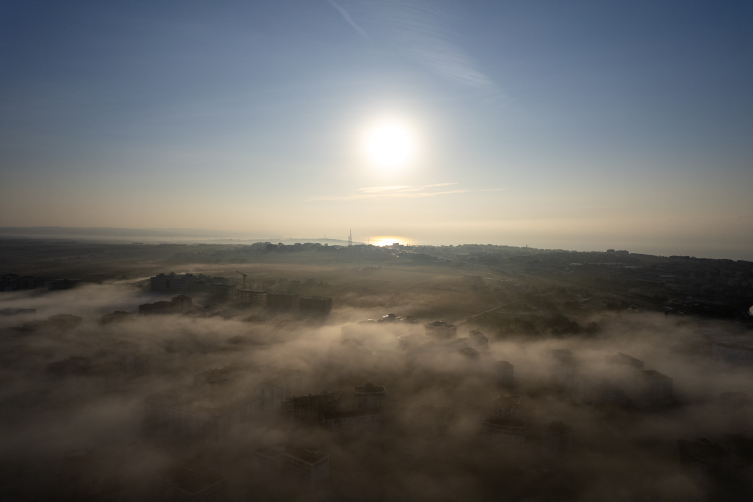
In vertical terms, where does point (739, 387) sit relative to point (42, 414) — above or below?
above

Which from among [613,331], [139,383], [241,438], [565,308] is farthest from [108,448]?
[565,308]

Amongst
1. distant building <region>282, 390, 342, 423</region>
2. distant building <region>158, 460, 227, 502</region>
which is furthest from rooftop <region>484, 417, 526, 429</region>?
distant building <region>158, 460, 227, 502</region>

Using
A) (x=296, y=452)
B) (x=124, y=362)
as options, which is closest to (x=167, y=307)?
(x=124, y=362)

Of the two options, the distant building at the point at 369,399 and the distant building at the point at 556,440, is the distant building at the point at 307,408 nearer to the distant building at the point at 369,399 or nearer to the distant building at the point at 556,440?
the distant building at the point at 369,399

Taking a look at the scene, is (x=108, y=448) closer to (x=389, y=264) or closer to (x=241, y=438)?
(x=241, y=438)

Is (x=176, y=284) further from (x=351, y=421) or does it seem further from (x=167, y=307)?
(x=351, y=421)

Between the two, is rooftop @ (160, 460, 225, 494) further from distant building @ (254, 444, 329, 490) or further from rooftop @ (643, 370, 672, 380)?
rooftop @ (643, 370, 672, 380)
